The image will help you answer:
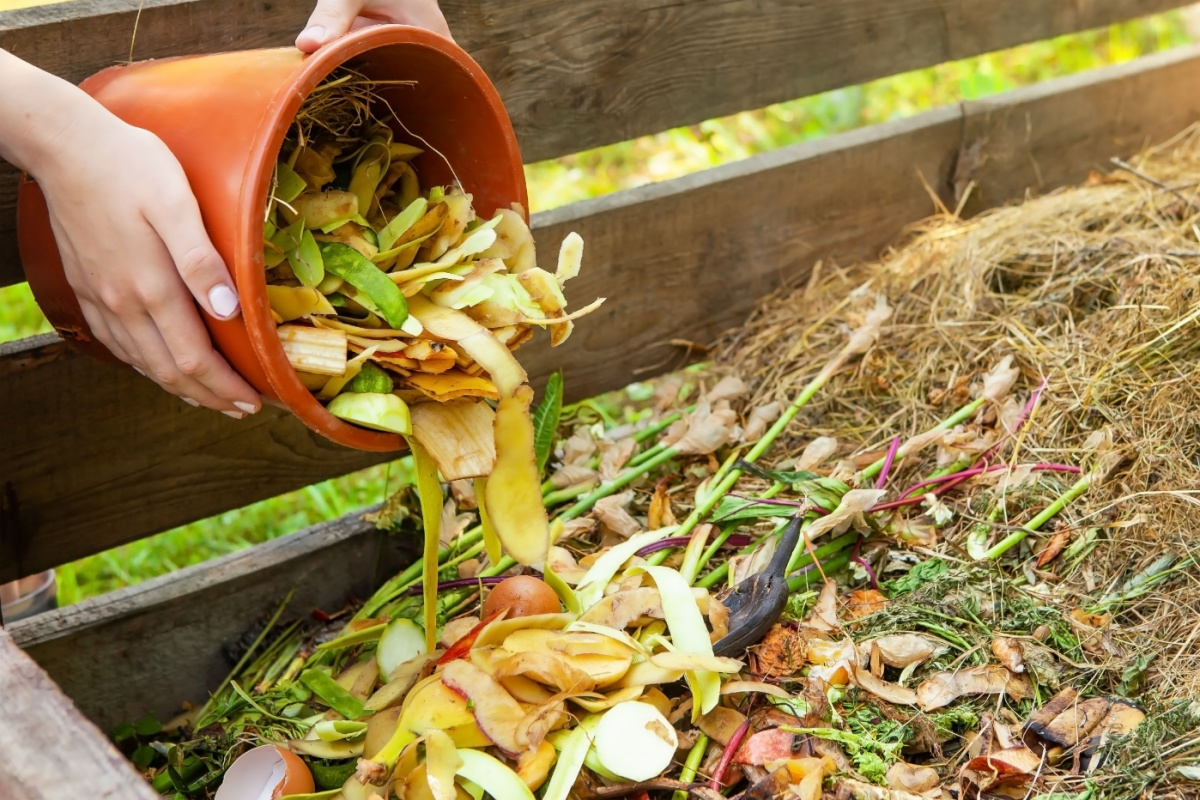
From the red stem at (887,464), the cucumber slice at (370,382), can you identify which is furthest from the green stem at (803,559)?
the cucumber slice at (370,382)

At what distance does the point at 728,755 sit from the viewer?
4.39ft

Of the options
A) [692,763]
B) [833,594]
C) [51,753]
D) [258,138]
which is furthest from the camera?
[833,594]

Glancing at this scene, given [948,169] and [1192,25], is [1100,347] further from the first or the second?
[1192,25]

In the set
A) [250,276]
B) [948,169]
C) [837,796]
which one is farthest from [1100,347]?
[250,276]

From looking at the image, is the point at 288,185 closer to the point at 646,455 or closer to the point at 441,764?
the point at 441,764

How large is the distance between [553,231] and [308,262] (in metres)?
0.78

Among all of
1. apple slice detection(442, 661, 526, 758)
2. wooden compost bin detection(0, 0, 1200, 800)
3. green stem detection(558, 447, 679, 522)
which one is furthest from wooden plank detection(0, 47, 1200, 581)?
apple slice detection(442, 661, 526, 758)

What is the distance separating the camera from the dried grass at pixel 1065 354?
61.6 inches

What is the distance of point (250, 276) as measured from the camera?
1105mm

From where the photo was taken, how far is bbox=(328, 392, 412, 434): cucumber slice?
1188 mm

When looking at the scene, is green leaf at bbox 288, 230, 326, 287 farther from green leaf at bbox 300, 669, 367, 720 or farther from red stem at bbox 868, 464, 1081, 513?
red stem at bbox 868, 464, 1081, 513

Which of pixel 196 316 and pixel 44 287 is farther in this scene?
pixel 44 287

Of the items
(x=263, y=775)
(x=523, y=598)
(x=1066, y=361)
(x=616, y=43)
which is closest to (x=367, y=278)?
(x=523, y=598)

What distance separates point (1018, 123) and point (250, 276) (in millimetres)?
2014
